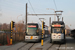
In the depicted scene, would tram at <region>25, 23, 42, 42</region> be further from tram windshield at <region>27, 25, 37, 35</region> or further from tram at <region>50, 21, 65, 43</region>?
tram at <region>50, 21, 65, 43</region>

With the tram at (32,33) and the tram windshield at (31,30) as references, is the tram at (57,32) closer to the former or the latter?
the tram at (32,33)

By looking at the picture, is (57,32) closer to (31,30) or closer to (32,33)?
(32,33)

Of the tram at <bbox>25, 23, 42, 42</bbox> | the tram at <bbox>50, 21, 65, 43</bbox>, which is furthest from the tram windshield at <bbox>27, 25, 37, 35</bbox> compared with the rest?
the tram at <bbox>50, 21, 65, 43</bbox>

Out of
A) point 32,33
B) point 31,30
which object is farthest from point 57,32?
point 31,30

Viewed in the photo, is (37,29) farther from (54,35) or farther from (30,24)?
(54,35)

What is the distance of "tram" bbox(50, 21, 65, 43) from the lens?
72.4ft

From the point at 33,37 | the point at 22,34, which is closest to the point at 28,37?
the point at 33,37

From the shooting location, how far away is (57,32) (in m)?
22.5

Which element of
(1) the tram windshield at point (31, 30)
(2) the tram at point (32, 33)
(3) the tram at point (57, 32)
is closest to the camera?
(3) the tram at point (57, 32)

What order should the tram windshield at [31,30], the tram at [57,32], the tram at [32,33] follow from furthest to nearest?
the tram windshield at [31,30] → the tram at [32,33] → the tram at [57,32]

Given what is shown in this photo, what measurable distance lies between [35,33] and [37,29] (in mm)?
733

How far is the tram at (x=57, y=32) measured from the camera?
2208 centimetres

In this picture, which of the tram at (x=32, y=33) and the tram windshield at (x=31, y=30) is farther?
the tram windshield at (x=31, y=30)

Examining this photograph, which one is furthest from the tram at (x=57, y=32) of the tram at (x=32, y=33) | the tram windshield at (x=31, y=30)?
the tram windshield at (x=31, y=30)
